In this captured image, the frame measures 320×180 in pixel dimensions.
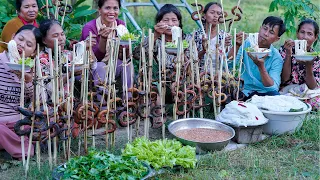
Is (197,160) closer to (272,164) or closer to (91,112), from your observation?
(272,164)

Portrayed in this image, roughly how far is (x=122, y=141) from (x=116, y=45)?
96 centimetres

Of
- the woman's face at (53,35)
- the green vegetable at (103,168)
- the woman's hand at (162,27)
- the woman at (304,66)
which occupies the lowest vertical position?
the green vegetable at (103,168)

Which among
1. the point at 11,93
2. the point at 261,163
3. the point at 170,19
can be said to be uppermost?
the point at 170,19

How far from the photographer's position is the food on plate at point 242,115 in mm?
4043

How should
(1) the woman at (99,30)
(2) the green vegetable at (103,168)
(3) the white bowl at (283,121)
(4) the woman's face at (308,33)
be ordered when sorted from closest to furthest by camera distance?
(2) the green vegetable at (103,168) → (3) the white bowl at (283,121) → (1) the woman at (99,30) → (4) the woman's face at (308,33)

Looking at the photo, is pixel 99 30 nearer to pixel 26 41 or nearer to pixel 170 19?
pixel 170 19

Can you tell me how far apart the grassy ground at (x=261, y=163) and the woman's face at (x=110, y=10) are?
51.7 inches

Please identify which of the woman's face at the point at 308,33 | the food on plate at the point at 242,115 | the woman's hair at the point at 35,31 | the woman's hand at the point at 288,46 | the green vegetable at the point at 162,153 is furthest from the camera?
the woman's face at the point at 308,33

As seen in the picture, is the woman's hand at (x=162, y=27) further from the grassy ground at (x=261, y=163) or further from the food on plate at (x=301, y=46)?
the food on plate at (x=301, y=46)

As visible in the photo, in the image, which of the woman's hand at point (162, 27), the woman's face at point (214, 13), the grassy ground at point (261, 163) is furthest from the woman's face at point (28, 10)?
the woman's face at point (214, 13)

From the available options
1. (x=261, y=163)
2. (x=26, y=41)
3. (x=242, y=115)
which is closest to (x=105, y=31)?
(x=26, y=41)

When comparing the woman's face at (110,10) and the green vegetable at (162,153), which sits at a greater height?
the woman's face at (110,10)

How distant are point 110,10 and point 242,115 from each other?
65.5 inches

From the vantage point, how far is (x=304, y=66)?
4.93 metres
